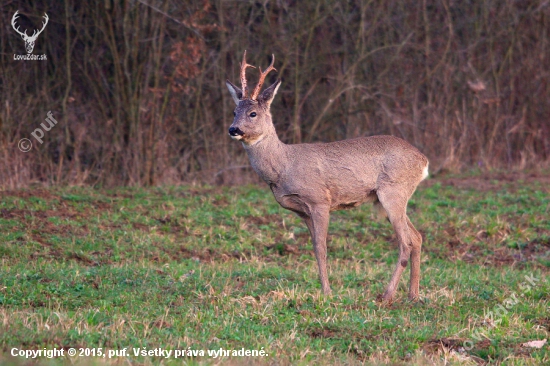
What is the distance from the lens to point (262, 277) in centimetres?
849

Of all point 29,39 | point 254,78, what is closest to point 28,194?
point 29,39

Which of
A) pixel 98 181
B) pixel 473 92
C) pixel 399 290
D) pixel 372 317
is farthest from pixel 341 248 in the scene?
pixel 473 92

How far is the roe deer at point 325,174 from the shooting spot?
7.84 m

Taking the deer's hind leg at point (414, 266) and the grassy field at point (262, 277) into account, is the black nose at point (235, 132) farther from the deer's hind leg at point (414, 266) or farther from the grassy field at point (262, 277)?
the deer's hind leg at point (414, 266)

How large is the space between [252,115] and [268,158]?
0.46 m

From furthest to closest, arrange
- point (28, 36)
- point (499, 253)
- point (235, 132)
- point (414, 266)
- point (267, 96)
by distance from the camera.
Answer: point (28, 36)
point (499, 253)
point (267, 96)
point (414, 266)
point (235, 132)

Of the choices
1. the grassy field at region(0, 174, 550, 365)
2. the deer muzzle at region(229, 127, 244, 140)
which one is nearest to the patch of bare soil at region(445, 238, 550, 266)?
the grassy field at region(0, 174, 550, 365)

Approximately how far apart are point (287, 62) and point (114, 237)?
622 centimetres

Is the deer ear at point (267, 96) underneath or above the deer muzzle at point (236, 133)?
above

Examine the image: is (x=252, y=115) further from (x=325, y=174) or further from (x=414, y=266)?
(x=414, y=266)

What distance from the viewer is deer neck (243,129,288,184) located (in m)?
7.93

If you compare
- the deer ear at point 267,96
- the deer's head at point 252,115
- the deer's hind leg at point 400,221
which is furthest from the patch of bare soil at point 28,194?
the deer's hind leg at point 400,221

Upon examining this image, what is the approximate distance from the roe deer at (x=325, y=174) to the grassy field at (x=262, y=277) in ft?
2.08

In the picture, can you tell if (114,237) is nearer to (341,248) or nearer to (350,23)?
(341,248)
